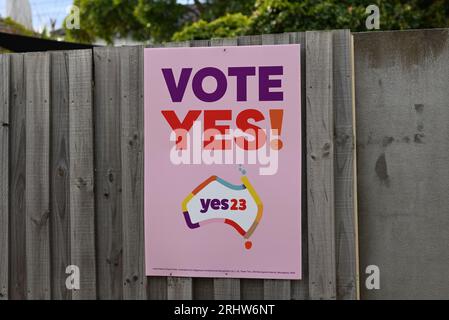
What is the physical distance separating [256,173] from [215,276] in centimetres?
67

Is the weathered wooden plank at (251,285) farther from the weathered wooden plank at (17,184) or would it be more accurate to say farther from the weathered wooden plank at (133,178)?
the weathered wooden plank at (17,184)

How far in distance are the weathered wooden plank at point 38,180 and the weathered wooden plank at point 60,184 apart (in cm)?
3

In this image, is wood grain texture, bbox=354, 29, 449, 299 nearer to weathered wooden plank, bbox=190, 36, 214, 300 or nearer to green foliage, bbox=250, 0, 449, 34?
weathered wooden plank, bbox=190, 36, 214, 300

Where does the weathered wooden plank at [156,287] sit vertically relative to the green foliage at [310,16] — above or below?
below

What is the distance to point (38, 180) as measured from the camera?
137 inches

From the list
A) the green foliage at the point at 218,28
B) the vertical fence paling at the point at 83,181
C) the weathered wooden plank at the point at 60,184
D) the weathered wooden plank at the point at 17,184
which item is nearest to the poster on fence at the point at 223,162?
the vertical fence paling at the point at 83,181

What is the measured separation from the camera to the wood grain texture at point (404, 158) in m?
3.15

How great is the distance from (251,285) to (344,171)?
2.85 ft

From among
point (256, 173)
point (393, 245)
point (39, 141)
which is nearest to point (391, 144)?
point (393, 245)

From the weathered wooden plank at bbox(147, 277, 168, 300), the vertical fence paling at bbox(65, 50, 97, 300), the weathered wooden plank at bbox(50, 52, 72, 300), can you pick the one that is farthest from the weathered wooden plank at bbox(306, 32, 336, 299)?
the weathered wooden plank at bbox(50, 52, 72, 300)

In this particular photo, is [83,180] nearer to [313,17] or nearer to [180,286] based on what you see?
[180,286]

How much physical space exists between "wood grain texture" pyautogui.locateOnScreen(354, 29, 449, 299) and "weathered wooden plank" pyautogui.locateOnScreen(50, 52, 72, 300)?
1.80 meters
